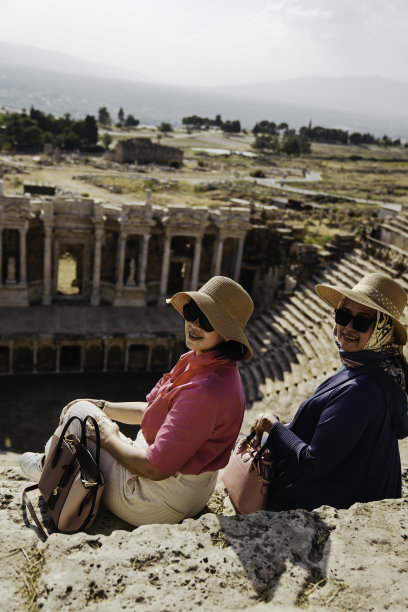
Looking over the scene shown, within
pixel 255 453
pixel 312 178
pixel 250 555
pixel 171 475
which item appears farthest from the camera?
pixel 312 178

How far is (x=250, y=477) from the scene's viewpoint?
17.2ft

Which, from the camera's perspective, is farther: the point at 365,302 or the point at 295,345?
the point at 295,345

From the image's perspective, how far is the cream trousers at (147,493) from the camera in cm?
469

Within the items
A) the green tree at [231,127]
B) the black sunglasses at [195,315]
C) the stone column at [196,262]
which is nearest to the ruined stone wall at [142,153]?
the stone column at [196,262]

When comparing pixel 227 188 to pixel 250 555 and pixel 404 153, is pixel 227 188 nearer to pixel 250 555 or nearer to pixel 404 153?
pixel 250 555

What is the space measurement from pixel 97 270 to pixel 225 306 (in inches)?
887

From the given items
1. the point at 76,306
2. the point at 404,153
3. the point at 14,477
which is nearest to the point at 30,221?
the point at 76,306

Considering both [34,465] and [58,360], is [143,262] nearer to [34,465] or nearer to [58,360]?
[58,360]

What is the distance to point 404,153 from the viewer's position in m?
145

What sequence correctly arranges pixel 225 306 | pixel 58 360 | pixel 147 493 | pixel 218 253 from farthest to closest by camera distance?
pixel 218 253
pixel 58 360
pixel 225 306
pixel 147 493

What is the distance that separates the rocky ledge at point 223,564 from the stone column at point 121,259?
22879mm

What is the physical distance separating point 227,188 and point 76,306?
39.1 metres

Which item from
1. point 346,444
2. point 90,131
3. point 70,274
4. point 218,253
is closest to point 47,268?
point 70,274

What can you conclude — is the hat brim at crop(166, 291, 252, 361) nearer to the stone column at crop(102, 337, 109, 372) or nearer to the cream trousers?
the cream trousers
